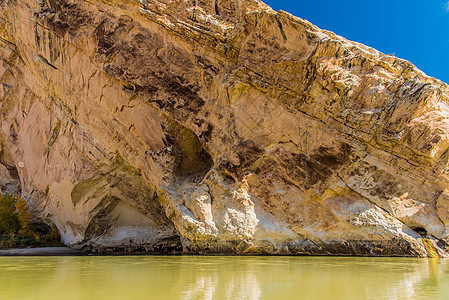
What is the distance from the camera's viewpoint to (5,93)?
2052cm

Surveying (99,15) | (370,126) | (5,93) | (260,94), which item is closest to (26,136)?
(5,93)

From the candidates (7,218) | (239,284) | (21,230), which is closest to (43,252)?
(21,230)

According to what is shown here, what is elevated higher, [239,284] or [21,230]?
[21,230]

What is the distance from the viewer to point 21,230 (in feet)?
61.2

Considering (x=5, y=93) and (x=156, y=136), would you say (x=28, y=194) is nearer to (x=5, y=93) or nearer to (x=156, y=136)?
(x=5, y=93)

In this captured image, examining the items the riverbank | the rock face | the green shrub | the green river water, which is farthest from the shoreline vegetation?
the green river water

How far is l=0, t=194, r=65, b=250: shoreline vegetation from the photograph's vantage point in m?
17.5

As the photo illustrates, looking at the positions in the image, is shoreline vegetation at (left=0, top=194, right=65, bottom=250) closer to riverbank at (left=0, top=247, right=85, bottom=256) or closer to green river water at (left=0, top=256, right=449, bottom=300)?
riverbank at (left=0, top=247, right=85, bottom=256)

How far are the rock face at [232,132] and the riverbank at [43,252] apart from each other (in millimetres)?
690

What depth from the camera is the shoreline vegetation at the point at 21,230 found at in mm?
17484

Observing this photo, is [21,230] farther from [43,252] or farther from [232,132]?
[232,132]

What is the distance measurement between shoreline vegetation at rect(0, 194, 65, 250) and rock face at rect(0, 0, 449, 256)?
0.92 metres

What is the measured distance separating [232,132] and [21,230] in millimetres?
12874

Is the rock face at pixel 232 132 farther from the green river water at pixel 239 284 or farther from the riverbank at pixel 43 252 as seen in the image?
the green river water at pixel 239 284
